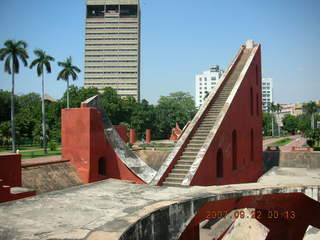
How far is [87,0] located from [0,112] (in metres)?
51.1

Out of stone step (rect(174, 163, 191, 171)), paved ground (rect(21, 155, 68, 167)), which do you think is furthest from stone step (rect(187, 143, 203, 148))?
paved ground (rect(21, 155, 68, 167))

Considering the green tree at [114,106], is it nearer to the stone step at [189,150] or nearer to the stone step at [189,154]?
the stone step at [189,150]

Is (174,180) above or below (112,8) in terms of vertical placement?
below

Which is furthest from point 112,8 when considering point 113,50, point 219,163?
point 219,163

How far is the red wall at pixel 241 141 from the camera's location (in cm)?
937

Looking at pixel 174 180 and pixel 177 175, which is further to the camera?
pixel 177 175

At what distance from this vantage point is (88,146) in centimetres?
1140

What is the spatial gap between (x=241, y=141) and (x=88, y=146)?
5.98 metres

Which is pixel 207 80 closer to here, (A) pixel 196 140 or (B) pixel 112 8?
(B) pixel 112 8

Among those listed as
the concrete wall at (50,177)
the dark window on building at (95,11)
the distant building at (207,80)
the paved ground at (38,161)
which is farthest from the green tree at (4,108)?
the distant building at (207,80)

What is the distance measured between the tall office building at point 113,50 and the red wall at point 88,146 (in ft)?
222

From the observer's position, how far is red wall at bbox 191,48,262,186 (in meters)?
9.37

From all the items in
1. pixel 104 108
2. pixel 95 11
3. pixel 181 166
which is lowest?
pixel 181 166

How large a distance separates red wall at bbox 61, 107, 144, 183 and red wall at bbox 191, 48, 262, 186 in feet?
11.5
